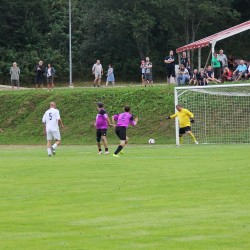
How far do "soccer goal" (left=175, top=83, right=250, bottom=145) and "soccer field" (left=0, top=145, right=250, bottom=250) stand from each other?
1604cm

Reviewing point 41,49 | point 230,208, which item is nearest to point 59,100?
point 41,49

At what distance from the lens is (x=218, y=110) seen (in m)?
45.6

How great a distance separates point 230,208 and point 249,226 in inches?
76.1

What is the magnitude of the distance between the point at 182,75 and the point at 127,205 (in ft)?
114

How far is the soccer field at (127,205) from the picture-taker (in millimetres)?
13617

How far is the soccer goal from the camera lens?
1716 inches

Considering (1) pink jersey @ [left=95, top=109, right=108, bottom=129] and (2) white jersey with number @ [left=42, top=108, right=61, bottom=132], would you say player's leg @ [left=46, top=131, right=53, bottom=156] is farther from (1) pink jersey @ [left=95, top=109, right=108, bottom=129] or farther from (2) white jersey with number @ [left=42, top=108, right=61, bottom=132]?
(1) pink jersey @ [left=95, top=109, right=108, bottom=129]

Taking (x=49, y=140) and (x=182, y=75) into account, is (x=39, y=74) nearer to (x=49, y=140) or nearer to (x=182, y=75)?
(x=182, y=75)

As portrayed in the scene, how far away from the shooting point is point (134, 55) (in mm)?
76500

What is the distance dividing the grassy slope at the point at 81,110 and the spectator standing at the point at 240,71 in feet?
11.8

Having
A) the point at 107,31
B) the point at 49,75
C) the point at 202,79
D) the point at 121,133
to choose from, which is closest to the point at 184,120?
the point at 121,133

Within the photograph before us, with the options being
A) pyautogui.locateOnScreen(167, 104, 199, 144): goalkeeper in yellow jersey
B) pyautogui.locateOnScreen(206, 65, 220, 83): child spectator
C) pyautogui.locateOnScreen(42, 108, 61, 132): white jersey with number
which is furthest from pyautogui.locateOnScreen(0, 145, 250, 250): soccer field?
pyautogui.locateOnScreen(206, 65, 220, 83): child spectator

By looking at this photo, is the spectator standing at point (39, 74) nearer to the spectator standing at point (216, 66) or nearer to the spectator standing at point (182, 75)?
the spectator standing at point (182, 75)

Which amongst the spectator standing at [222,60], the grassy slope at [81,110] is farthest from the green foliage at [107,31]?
the spectator standing at [222,60]
